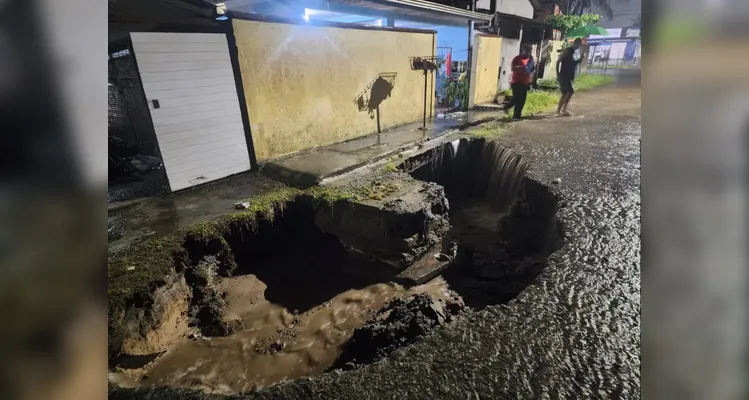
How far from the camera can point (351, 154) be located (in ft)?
25.6

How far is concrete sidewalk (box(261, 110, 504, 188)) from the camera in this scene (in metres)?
6.59

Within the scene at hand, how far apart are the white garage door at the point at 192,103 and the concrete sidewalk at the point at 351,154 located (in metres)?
0.82

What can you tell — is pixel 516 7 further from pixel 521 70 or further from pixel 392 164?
pixel 392 164

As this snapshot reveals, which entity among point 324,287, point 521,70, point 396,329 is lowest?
point 324,287

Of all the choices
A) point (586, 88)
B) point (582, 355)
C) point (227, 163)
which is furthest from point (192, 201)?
point (586, 88)

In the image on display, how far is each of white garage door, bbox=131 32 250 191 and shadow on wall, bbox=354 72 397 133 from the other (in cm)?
336

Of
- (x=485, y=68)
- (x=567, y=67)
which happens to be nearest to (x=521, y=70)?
(x=567, y=67)

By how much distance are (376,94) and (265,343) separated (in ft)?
22.5

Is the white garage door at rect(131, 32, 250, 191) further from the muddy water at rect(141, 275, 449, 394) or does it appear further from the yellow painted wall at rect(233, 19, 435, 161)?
the muddy water at rect(141, 275, 449, 394)

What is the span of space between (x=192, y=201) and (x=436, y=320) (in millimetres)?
4051

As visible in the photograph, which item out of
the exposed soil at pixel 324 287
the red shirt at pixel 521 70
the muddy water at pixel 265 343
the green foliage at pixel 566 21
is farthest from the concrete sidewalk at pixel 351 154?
the green foliage at pixel 566 21
